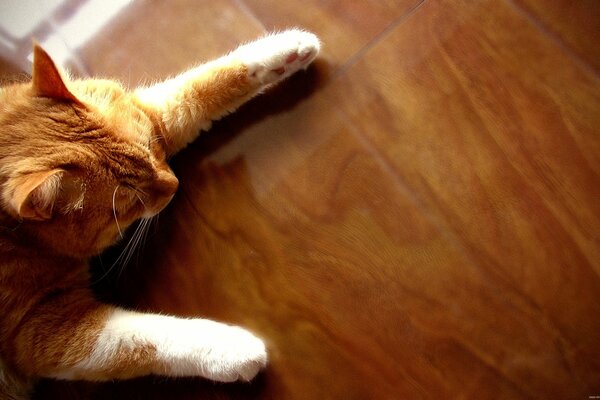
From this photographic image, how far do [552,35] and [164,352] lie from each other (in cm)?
110

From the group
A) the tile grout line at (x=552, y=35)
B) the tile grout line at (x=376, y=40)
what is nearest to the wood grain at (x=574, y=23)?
the tile grout line at (x=552, y=35)

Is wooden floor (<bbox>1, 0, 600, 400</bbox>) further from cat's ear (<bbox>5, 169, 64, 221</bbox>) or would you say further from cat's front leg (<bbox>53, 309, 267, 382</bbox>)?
cat's ear (<bbox>5, 169, 64, 221</bbox>)

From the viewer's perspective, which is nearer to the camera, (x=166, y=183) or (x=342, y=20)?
(x=166, y=183)

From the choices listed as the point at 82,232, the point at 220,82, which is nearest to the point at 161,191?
the point at 82,232

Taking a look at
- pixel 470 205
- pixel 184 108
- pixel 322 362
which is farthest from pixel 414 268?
pixel 184 108

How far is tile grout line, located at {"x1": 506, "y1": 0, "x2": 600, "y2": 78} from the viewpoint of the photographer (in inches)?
40.7

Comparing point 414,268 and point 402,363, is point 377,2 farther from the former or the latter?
point 402,363

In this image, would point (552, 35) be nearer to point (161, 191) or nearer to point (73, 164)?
point (161, 191)

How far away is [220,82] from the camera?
1037 mm

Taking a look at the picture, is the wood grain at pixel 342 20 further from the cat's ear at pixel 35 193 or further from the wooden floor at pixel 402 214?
the cat's ear at pixel 35 193

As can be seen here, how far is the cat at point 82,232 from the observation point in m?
0.83

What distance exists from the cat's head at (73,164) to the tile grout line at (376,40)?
47 cm

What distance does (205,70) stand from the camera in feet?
3.46

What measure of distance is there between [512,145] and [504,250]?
0.79 feet
